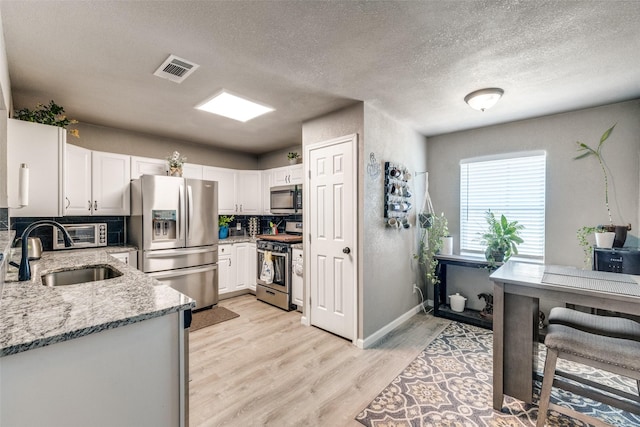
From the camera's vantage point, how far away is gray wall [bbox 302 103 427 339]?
2795 millimetres

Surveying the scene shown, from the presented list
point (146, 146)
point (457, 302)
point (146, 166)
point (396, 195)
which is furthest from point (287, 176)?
point (457, 302)

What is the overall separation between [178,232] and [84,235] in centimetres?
101

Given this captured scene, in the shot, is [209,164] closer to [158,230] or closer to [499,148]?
[158,230]

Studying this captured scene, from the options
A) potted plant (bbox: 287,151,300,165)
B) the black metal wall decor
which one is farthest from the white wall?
the black metal wall decor

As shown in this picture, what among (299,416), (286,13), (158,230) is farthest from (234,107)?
(299,416)

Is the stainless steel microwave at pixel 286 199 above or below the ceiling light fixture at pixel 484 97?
below

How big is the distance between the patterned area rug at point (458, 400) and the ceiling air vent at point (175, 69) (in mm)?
2764

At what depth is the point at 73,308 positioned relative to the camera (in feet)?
3.91

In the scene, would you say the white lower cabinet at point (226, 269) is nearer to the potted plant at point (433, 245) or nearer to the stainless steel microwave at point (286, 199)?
the stainless steel microwave at point (286, 199)

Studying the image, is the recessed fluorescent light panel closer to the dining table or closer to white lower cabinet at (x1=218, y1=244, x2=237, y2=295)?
white lower cabinet at (x1=218, y1=244, x2=237, y2=295)

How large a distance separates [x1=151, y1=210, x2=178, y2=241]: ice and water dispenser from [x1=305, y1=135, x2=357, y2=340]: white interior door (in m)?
1.82

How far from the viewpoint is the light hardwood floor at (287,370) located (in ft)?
6.14

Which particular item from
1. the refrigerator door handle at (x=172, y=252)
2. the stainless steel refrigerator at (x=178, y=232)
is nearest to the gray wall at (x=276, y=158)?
the stainless steel refrigerator at (x=178, y=232)

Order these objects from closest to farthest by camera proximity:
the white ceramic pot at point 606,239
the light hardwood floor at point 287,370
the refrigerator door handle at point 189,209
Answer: the light hardwood floor at point 287,370 < the white ceramic pot at point 606,239 < the refrigerator door handle at point 189,209
